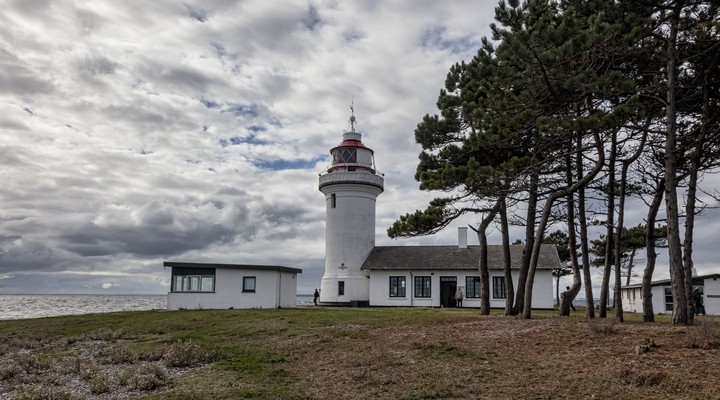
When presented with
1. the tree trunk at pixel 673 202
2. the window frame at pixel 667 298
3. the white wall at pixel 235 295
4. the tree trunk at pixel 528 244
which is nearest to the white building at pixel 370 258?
the white wall at pixel 235 295

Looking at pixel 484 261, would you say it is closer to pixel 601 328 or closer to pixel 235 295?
pixel 601 328

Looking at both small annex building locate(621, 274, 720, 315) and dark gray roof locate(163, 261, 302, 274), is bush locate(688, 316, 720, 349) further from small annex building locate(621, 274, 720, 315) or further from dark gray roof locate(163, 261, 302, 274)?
dark gray roof locate(163, 261, 302, 274)

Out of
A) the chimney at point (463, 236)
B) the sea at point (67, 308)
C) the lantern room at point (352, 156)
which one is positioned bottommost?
the sea at point (67, 308)

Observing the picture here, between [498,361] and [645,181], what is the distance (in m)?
9.80

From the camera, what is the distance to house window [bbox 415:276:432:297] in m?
36.0

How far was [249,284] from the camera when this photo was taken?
3144 centimetres

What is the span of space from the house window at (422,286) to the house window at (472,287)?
7.82 ft

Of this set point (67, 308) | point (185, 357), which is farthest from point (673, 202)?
point (67, 308)

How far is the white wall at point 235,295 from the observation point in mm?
30438

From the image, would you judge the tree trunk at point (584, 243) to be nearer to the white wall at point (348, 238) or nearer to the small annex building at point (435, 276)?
the small annex building at point (435, 276)

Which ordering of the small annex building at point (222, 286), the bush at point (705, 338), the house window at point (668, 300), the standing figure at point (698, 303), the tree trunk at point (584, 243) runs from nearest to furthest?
the bush at point (705, 338), the tree trunk at point (584, 243), the standing figure at point (698, 303), the small annex building at point (222, 286), the house window at point (668, 300)

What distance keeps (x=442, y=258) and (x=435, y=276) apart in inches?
53.4

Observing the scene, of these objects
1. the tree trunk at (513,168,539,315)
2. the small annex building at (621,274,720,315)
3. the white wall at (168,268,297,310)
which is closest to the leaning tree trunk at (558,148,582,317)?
the tree trunk at (513,168,539,315)

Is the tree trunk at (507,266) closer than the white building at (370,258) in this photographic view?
Yes
